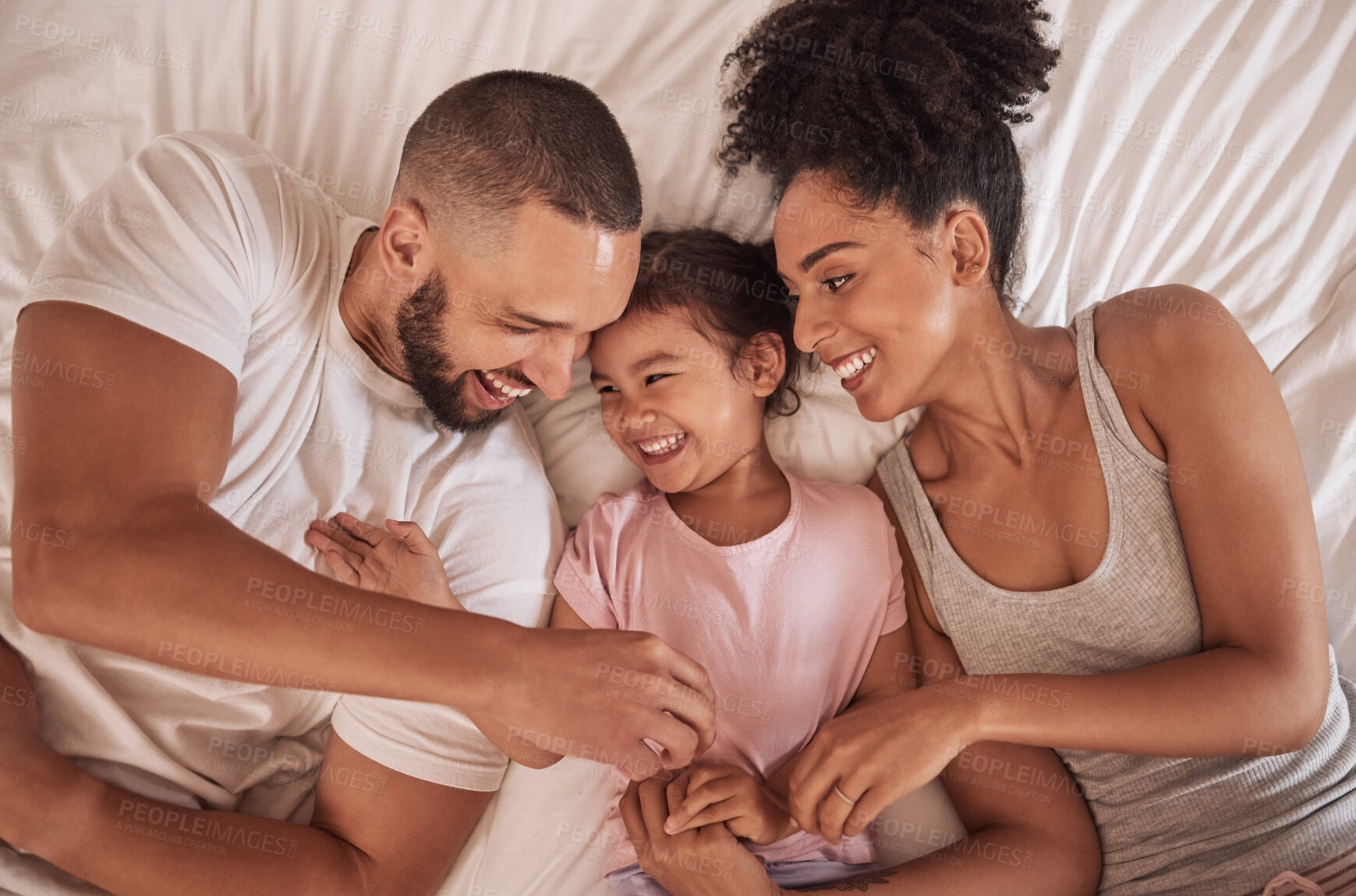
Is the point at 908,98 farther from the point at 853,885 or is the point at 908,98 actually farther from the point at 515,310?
the point at 853,885

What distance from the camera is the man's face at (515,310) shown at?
1.55m

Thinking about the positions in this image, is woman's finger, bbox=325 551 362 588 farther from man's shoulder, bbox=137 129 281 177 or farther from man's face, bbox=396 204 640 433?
man's shoulder, bbox=137 129 281 177

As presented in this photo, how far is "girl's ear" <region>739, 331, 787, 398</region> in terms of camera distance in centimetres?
194

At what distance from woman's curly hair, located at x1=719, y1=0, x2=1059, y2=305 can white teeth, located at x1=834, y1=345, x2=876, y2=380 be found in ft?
0.84

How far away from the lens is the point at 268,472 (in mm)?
1637

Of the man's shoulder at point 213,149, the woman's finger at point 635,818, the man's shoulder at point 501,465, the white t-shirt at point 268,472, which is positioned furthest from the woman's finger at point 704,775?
the man's shoulder at point 213,149

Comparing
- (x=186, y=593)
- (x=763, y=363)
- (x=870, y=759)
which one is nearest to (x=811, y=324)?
(x=763, y=363)

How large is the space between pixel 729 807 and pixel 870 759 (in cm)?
27

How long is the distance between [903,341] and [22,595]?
1.49 m

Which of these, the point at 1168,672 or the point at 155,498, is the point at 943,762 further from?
the point at 155,498

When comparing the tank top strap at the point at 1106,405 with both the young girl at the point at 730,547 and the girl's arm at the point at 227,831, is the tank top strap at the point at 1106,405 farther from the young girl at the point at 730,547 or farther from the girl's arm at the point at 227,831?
the girl's arm at the point at 227,831

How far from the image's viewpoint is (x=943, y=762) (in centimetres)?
148

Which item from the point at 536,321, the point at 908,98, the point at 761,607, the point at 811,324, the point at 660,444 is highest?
the point at 908,98

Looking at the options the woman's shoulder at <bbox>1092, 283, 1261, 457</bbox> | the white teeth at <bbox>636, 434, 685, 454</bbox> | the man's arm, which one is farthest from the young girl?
the woman's shoulder at <bbox>1092, 283, 1261, 457</bbox>
